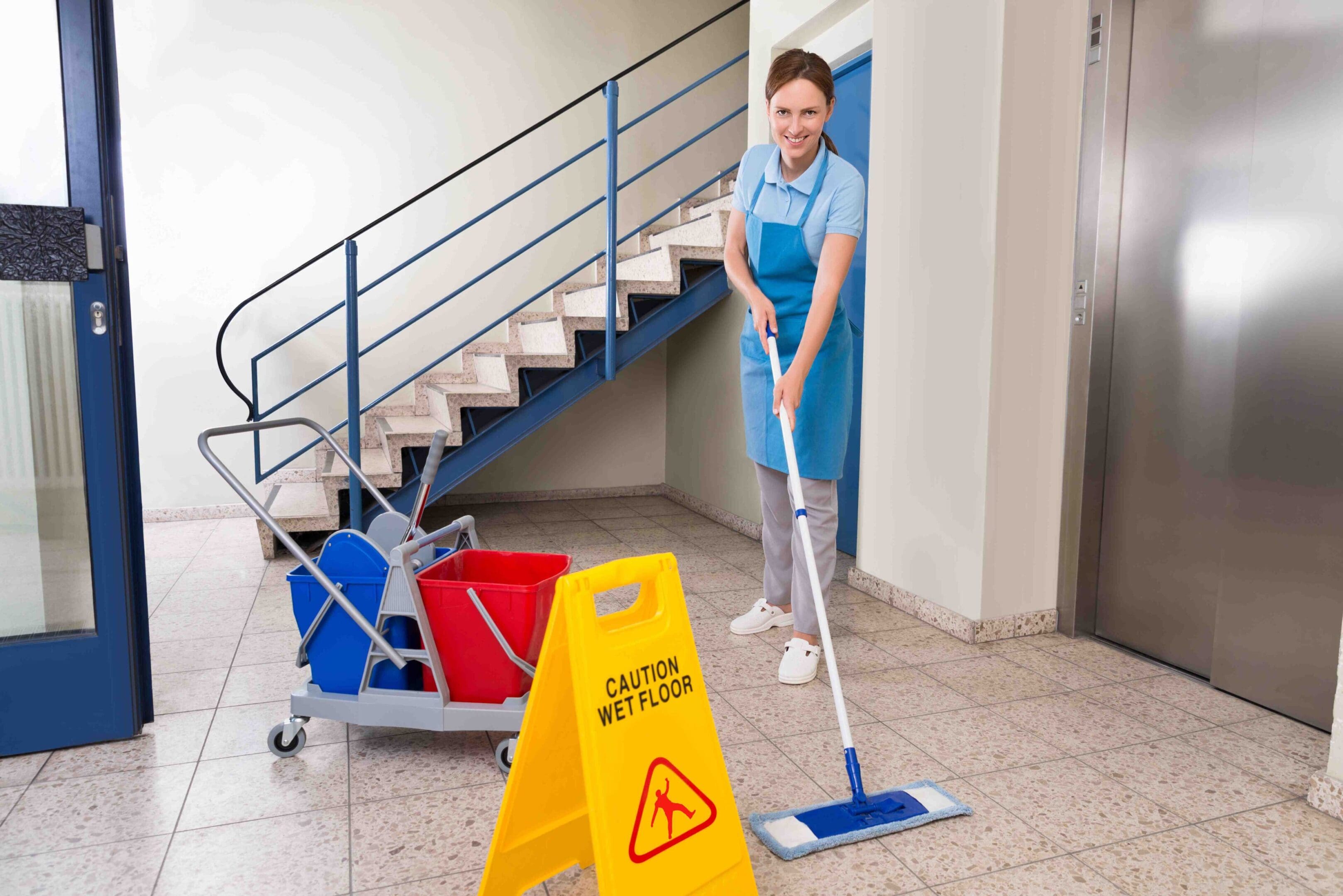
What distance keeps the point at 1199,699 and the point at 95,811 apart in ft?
8.60

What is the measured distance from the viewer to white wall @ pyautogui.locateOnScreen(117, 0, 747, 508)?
4.63 m

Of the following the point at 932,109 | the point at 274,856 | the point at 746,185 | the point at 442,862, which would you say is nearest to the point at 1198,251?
the point at 932,109

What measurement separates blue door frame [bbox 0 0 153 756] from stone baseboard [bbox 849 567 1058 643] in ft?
7.56

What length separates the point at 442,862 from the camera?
1594mm

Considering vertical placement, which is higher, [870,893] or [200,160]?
[200,160]

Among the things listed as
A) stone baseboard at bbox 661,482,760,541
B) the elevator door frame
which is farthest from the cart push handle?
stone baseboard at bbox 661,482,760,541

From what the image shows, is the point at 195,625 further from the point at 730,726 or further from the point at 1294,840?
the point at 1294,840

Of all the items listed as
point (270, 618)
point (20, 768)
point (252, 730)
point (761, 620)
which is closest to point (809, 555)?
point (761, 620)

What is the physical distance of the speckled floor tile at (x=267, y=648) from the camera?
265 cm

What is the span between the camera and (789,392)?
220 cm

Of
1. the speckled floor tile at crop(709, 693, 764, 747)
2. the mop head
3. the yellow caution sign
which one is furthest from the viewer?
the speckled floor tile at crop(709, 693, 764, 747)

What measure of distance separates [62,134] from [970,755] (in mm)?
2462

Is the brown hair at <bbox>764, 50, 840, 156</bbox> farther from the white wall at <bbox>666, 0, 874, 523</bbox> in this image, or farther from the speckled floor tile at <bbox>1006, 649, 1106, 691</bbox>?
the speckled floor tile at <bbox>1006, 649, 1106, 691</bbox>

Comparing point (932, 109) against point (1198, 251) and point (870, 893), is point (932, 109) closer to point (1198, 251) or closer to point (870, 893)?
point (1198, 251)
